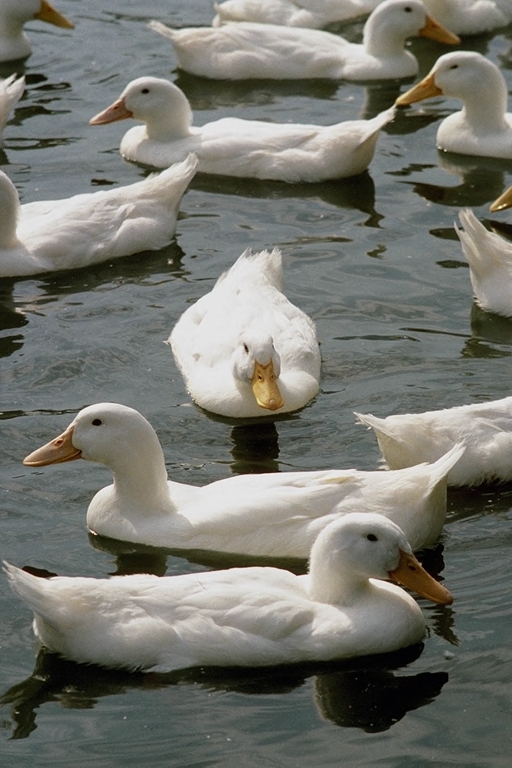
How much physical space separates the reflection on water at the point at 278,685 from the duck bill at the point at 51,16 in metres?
10.8

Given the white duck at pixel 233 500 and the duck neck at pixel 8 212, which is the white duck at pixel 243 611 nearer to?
the white duck at pixel 233 500

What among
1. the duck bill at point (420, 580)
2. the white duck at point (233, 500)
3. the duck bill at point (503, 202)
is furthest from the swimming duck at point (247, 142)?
the duck bill at point (420, 580)

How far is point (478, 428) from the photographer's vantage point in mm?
8219

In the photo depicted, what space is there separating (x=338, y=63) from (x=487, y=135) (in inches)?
96.8

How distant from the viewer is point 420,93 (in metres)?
13.9

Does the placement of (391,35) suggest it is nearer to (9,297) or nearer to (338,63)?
(338,63)

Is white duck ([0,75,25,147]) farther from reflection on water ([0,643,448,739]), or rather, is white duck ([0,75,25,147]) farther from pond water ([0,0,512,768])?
reflection on water ([0,643,448,739])

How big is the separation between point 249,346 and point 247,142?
4315 mm

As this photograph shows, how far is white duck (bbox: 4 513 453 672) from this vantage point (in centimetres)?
656

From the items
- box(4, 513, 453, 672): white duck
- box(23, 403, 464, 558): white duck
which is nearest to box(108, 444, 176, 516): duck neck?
box(23, 403, 464, 558): white duck

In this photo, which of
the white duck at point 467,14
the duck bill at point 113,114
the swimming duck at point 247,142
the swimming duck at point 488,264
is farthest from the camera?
the white duck at point 467,14

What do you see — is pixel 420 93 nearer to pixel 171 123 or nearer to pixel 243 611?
pixel 171 123

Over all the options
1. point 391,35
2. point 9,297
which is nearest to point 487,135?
point 391,35

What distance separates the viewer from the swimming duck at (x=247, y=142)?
1270cm
